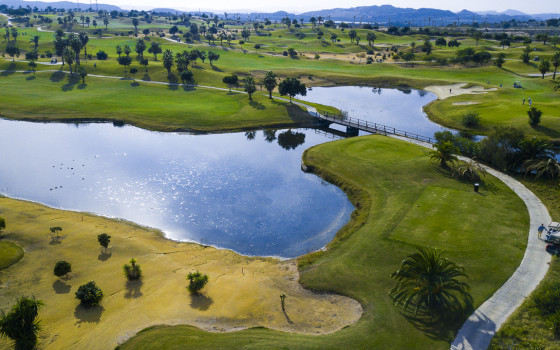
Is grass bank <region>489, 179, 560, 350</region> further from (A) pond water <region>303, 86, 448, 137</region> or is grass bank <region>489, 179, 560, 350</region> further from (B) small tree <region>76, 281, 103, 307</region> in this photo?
(A) pond water <region>303, 86, 448, 137</region>

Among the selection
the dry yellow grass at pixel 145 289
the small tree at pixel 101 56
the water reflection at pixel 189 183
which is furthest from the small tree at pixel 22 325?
the small tree at pixel 101 56

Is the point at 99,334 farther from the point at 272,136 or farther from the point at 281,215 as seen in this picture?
the point at 272,136

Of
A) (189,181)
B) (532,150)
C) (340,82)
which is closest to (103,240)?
(189,181)

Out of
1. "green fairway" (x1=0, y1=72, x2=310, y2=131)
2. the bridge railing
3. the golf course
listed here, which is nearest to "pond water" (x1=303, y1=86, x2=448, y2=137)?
the bridge railing

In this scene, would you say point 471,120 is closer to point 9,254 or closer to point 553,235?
point 553,235

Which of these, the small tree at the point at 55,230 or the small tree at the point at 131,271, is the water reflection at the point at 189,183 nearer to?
the small tree at the point at 55,230

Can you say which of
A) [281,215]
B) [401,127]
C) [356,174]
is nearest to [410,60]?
[401,127]
